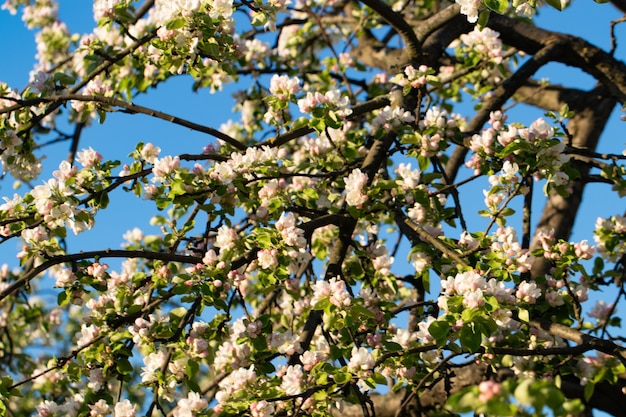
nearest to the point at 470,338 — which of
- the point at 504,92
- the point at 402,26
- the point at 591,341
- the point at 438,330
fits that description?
the point at 438,330

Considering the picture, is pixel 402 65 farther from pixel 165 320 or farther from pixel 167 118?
pixel 165 320

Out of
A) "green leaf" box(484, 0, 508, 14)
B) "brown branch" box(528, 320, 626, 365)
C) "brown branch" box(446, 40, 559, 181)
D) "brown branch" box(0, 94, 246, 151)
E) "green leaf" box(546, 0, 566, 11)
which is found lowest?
"brown branch" box(528, 320, 626, 365)

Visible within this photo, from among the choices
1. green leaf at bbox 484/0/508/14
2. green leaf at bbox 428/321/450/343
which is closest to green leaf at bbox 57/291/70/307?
green leaf at bbox 428/321/450/343

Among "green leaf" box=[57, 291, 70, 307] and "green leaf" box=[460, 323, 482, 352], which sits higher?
"green leaf" box=[57, 291, 70, 307]

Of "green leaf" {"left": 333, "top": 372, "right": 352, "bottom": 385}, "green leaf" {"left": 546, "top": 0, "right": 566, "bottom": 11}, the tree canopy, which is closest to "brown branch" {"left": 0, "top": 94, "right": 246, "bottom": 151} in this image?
the tree canopy

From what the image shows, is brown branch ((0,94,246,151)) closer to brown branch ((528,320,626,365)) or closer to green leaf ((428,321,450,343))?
green leaf ((428,321,450,343))

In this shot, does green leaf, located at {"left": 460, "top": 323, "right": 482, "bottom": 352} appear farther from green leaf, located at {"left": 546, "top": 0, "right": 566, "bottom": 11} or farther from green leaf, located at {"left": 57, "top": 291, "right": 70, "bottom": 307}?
green leaf, located at {"left": 57, "top": 291, "right": 70, "bottom": 307}

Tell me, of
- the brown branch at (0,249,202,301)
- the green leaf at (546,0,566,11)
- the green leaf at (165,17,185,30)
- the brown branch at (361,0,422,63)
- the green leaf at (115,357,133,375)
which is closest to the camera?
the green leaf at (546,0,566,11)

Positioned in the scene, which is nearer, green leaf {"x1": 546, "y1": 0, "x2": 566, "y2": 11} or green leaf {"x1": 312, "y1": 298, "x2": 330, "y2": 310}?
green leaf {"x1": 546, "y1": 0, "x2": 566, "y2": 11}

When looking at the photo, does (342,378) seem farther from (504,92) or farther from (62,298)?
(504,92)

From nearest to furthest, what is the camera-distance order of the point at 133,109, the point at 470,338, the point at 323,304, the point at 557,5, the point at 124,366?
the point at 470,338
the point at 557,5
the point at 323,304
the point at 124,366
the point at 133,109

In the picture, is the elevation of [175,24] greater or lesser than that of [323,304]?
greater

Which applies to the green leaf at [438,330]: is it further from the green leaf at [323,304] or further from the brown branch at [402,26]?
the brown branch at [402,26]

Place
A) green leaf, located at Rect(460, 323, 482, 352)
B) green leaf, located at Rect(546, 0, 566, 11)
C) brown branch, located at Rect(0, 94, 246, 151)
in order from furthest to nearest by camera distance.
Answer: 1. brown branch, located at Rect(0, 94, 246, 151)
2. green leaf, located at Rect(546, 0, 566, 11)
3. green leaf, located at Rect(460, 323, 482, 352)
